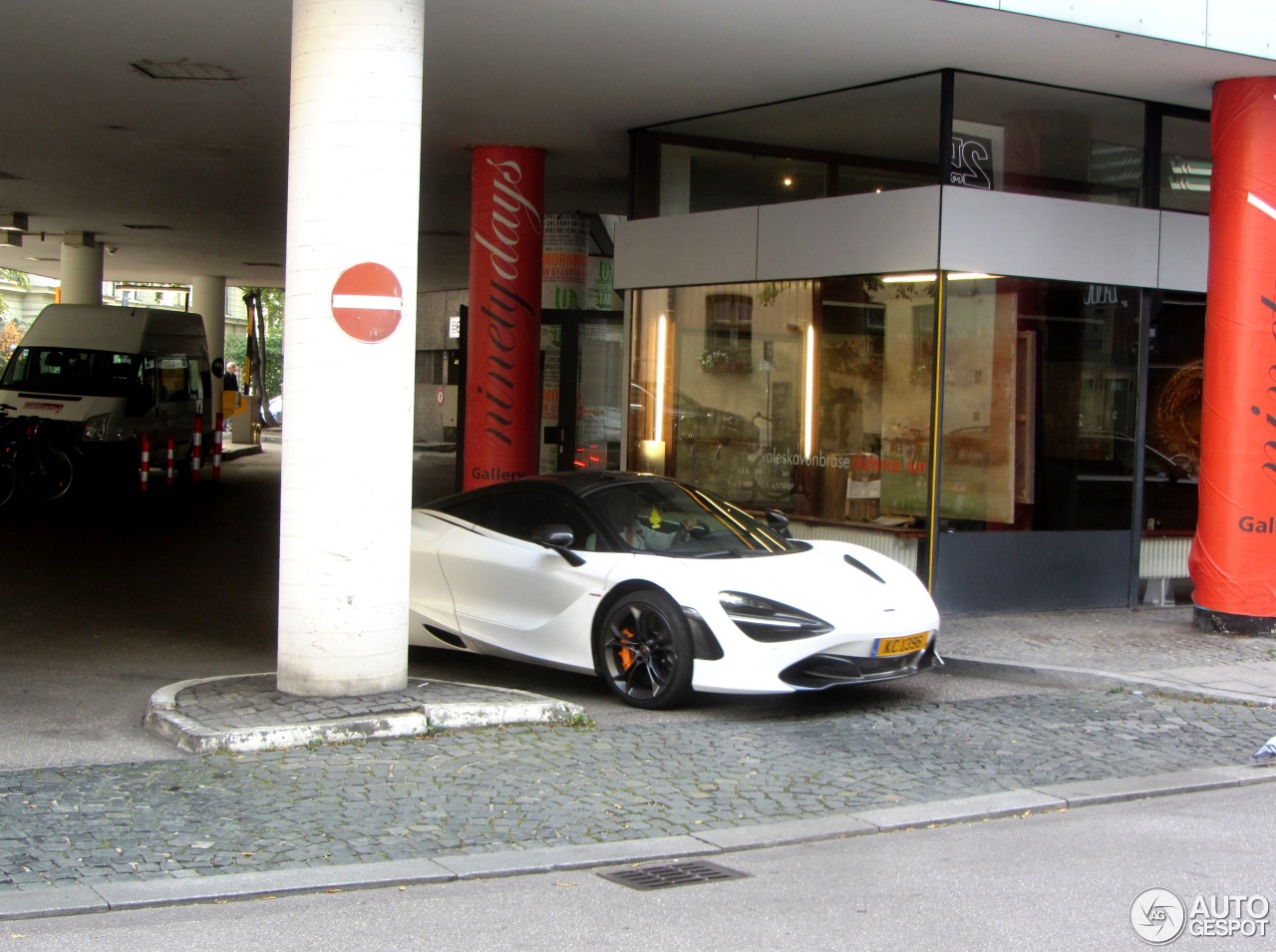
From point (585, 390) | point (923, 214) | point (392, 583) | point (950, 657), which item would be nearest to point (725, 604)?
point (392, 583)

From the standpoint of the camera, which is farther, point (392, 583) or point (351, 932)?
point (392, 583)

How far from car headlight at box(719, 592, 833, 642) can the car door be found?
0.90m

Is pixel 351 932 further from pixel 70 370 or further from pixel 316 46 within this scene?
pixel 70 370

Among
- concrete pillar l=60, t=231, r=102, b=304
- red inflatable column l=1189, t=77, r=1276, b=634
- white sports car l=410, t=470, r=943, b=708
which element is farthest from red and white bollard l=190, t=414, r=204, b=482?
red inflatable column l=1189, t=77, r=1276, b=634

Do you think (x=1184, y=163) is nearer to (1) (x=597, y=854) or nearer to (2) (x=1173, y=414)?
(2) (x=1173, y=414)

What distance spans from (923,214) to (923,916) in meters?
7.17

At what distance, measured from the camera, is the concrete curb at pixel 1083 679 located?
8.35 meters

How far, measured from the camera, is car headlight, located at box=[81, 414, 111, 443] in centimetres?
2027

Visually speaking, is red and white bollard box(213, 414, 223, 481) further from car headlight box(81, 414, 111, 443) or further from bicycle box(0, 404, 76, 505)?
bicycle box(0, 404, 76, 505)

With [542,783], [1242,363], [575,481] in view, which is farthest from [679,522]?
[1242,363]

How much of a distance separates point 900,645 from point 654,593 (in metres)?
1.46

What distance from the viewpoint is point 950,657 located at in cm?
923

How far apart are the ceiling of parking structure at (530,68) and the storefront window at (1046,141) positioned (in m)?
0.26

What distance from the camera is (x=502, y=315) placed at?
14.5 meters
